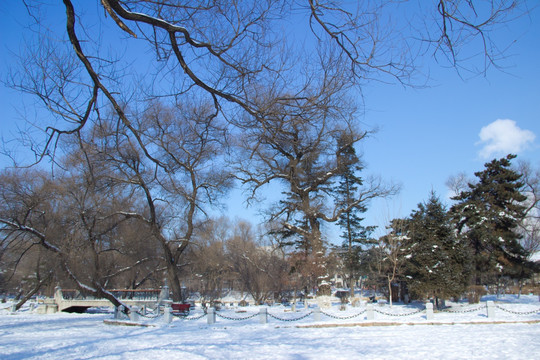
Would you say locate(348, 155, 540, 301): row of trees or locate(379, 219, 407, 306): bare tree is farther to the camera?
locate(379, 219, 407, 306): bare tree

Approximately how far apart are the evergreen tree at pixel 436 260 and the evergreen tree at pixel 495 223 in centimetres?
477

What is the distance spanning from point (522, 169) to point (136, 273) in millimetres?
38063

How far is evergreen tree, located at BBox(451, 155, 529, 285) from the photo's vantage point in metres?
27.5

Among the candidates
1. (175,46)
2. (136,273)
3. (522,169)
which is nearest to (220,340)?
(175,46)

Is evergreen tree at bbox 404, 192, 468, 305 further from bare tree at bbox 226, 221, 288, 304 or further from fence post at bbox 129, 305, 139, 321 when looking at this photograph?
fence post at bbox 129, 305, 139, 321

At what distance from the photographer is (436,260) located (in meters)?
21.8

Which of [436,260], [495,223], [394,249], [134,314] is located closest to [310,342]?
[134,314]

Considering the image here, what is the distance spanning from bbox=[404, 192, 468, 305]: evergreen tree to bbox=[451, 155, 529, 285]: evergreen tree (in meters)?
4.77

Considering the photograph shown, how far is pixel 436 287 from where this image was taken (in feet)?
69.8

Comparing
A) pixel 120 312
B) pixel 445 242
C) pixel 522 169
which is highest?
pixel 522 169

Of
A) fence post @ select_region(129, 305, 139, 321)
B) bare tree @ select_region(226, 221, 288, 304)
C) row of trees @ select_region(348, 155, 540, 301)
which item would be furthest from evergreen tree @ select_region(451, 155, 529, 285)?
fence post @ select_region(129, 305, 139, 321)

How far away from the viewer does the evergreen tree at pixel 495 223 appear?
27.5m

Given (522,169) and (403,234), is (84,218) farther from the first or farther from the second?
(522,169)

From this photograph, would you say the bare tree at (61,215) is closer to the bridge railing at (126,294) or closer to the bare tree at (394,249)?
the bridge railing at (126,294)
